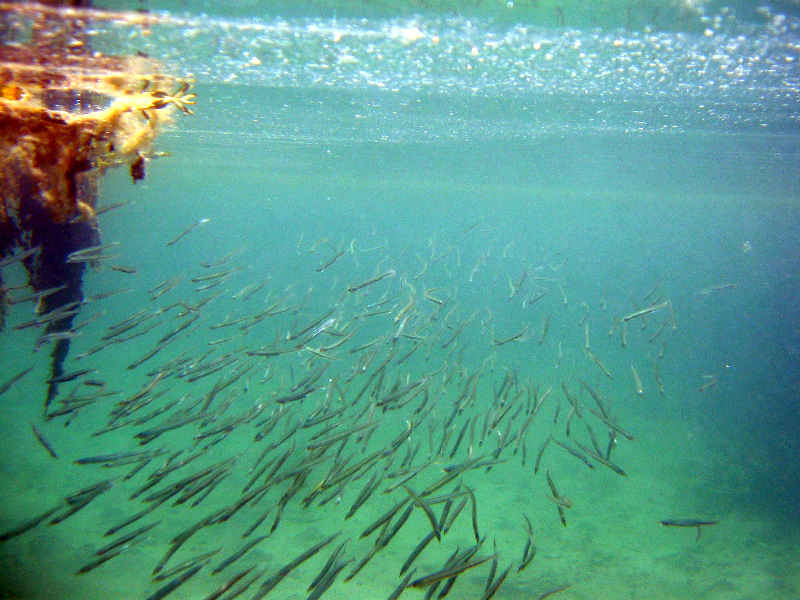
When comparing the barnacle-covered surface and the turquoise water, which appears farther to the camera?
the turquoise water

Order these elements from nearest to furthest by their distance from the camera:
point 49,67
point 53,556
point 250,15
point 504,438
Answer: point 504,438 < point 53,556 < point 250,15 < point 49,67

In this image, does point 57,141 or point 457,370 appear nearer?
point 57,141

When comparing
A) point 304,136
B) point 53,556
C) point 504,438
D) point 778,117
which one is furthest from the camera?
point 304,136

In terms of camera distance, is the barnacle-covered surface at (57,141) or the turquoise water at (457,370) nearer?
the barnacle-covered surface at (57,141)

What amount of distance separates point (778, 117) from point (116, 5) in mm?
20164

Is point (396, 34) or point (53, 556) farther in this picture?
point (396, 34)

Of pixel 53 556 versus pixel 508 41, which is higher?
pixel 508 41

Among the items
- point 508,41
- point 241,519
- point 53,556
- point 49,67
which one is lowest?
point 241,519

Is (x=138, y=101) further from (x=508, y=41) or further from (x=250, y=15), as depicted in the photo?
(x=508, y=41)

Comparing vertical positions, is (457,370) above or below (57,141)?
below

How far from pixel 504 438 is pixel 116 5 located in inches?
405

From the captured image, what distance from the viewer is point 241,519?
33.5 feet

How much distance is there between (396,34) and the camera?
10.9 m

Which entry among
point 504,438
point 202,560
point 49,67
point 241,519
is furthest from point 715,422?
point 49,67
